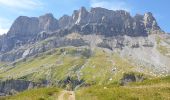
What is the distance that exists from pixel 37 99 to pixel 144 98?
17.3 m

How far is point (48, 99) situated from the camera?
52.6 meters

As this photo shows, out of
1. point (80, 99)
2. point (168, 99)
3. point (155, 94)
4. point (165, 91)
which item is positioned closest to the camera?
point (168, 99)

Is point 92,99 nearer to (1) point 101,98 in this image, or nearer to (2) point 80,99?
(1) point 101,98

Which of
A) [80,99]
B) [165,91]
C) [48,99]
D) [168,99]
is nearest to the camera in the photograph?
[168,99]

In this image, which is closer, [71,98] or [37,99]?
[37,99]

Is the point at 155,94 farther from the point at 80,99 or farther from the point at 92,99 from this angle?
the point at 80,99

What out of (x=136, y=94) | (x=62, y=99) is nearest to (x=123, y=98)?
(x=136, y=94)

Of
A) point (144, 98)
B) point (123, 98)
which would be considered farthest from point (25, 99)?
point (144, 98)

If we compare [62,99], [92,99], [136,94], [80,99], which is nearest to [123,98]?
[136,94]

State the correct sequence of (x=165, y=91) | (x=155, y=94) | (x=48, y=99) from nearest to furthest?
(x=155, y=94), (x=165, y=91), (x=48, y=99)

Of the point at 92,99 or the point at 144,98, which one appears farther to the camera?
the point at 92,99

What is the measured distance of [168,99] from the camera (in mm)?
35281

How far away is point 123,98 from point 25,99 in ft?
54.4

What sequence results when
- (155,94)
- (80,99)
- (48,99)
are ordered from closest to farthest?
(155,94), (80,99), (48,99)
